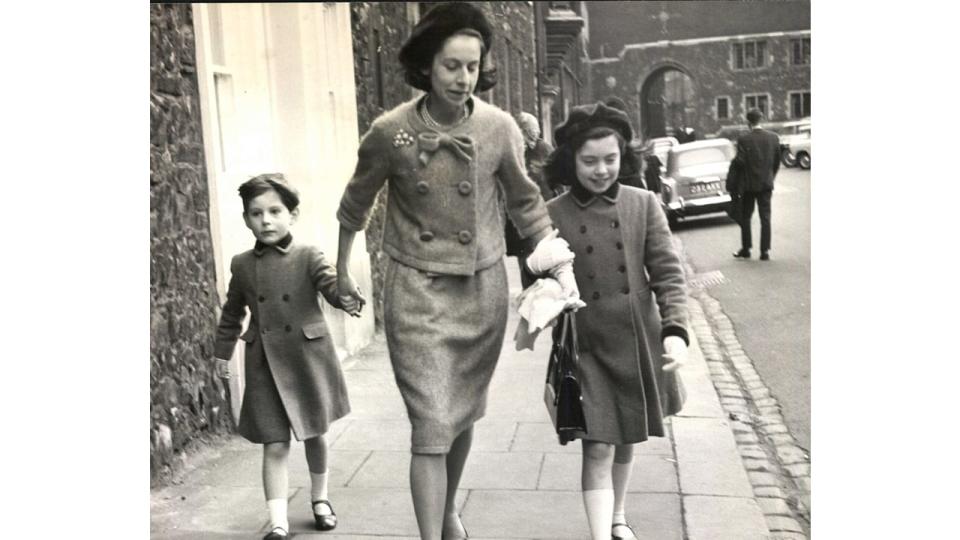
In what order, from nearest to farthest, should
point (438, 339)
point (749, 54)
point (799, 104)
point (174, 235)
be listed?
1. point (438, 339)
2. point (799, 104)
3. point (749, 54)
4. point (174, 235)

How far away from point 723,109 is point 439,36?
915mm

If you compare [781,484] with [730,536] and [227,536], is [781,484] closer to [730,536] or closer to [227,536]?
[730,536]

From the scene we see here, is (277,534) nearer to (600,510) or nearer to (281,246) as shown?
(281,246)

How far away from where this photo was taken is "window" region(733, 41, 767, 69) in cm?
373

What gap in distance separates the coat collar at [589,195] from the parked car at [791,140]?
52 centimetres

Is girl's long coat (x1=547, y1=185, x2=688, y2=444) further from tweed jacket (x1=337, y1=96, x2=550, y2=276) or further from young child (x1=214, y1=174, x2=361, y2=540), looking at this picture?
young child (x1=214, y1=174, x2=361, y2=540)

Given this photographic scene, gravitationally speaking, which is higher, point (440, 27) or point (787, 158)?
point (440, 27)

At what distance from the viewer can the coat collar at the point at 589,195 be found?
3551 millimetres

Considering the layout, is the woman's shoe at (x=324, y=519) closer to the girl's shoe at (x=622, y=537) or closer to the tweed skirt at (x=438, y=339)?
the tweed skirt at (x=438, y=339)

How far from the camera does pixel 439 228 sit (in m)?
3.51

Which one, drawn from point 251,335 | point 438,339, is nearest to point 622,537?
point 438,339
